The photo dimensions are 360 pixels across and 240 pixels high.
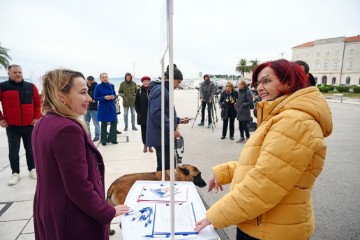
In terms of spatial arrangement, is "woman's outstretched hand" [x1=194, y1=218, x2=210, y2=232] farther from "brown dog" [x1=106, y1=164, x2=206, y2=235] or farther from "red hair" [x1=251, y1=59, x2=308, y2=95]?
"brown dog" [x1=106, y1=164, x2=206, y2=235]

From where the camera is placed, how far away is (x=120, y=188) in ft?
7.97

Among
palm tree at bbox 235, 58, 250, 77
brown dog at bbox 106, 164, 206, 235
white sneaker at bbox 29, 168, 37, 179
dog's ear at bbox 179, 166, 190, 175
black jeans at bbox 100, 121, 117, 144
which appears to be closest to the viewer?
brown dog at bbox 106, 164, 206, 235

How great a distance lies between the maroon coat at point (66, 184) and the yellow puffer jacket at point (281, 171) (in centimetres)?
64

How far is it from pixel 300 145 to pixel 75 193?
1.11 metres

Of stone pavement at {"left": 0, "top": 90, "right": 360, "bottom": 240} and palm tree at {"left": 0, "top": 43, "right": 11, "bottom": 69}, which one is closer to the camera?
stone pavement at {"left": 0, "top": 90, "right": 360, "bottom": 240}

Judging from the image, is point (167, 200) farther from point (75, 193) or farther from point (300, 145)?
point (300, 145)

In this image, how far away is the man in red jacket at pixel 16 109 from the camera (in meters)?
3.65

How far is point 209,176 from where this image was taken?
4223 mm

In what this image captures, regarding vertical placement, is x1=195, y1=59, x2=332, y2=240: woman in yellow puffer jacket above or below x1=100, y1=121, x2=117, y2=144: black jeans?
above

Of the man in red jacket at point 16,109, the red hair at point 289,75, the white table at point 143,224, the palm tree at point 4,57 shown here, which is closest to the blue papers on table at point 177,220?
the white table at point 143,224

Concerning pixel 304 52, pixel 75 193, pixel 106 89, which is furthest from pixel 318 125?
pixel 304 52

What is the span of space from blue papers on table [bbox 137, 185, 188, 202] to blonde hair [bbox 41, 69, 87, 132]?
2.44 feet

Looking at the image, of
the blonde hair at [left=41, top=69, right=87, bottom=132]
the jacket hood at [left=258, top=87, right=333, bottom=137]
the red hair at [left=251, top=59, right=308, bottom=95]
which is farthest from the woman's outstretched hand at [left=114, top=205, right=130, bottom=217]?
the red hair at [left=251, top=59, right=308, bottom=95]

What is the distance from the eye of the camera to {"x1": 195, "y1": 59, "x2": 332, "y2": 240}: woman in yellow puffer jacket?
1.05 metres
